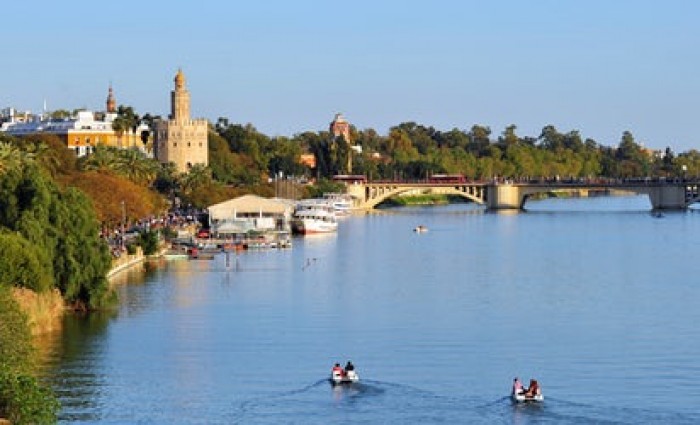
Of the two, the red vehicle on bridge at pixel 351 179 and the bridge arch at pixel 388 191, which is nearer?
the bridge arch at pixel 388 191

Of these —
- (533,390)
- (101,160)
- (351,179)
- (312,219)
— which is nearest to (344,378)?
(533,390)

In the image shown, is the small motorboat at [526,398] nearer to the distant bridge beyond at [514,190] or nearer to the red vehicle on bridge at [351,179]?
the distant bridge beyond at [514,190]

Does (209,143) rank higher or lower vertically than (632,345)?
higher

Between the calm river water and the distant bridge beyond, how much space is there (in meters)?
63.7

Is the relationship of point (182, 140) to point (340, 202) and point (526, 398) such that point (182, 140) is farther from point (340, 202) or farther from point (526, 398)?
point (526, 398)

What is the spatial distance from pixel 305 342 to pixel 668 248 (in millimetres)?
49772

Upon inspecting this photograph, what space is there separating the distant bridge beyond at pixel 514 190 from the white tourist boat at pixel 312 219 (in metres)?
30.7

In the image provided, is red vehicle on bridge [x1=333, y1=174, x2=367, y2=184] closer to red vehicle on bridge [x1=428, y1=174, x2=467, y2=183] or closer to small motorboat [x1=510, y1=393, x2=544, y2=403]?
red vehicle on bridge [x1=428, y1=174, x2=467, y2=183]

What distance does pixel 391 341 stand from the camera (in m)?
51.8

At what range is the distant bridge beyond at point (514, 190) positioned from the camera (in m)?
154

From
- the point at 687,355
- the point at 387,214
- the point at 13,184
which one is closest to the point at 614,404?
the point at 687,355

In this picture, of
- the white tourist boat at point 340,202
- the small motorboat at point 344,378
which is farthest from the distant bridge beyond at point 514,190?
the small motorboat at point 344,378

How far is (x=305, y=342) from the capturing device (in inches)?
2032

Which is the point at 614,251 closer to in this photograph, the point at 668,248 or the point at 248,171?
the point at 668,248
